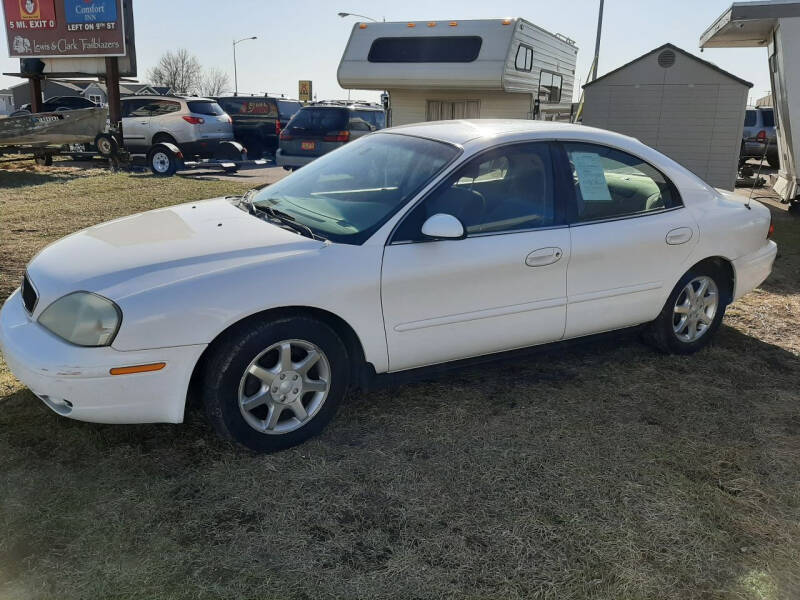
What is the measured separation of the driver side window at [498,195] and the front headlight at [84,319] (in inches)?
54.6

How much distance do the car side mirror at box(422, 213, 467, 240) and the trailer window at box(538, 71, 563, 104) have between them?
874cm

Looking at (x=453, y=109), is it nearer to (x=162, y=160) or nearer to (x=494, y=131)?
(x=162, y=160)

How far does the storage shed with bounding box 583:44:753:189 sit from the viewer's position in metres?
9.86

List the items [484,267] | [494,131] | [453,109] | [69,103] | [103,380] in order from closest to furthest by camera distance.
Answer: [103,380] → [484,267] → [494,131] → [453,109] → [69,103]

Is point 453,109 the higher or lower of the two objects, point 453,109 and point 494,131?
the higher

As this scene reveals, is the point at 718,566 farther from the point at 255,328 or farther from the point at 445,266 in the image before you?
the point at 255,328

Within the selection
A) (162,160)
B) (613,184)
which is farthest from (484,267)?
(162,160)

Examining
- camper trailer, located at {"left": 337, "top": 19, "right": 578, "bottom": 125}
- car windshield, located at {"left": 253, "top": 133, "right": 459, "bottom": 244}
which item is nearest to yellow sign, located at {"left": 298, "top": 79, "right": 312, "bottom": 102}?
camper trailer, located at {"left": 337, "top": 19, "right": 578, "bottom": 125}

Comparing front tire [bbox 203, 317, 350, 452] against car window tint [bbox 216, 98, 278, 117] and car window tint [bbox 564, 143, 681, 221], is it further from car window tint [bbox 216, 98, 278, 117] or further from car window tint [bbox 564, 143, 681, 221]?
car window tint [bbox 216, 98, 278, 117]

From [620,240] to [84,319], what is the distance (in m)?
2.86

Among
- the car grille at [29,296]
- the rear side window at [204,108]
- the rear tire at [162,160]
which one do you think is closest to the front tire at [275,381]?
the car grille at [29,296]

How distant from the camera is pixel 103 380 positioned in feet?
9.14

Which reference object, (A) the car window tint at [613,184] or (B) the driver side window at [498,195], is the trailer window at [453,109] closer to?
(A) the car window tint at [613,184]

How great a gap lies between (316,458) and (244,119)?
707 inches
